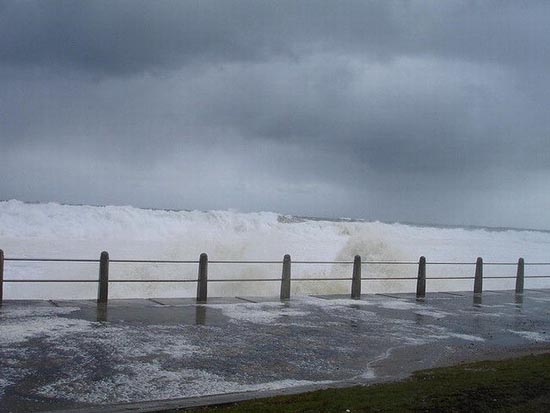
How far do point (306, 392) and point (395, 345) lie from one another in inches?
180

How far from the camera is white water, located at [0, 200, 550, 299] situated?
25266mm

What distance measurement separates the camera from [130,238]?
4341 cm

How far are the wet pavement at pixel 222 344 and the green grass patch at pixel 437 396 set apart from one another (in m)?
0.95

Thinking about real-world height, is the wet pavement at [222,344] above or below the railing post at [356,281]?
below

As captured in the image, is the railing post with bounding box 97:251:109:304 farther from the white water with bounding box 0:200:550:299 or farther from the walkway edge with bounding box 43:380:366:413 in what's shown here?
the white water with bounding box 0:200:550:299

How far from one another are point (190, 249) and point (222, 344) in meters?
28.8

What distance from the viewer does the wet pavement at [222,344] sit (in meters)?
7.89

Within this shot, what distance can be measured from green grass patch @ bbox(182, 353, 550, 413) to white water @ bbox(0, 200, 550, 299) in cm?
1680

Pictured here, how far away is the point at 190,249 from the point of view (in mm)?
39250

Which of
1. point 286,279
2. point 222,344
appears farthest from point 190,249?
point 222,344

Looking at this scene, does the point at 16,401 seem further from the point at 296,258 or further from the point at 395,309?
the point at 296,258

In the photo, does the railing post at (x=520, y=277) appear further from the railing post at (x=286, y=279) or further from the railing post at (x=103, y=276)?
the railing post at (x=103, y=276)

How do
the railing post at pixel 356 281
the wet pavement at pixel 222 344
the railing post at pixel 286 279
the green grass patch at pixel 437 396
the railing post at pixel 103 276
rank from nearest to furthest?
the green grass patch at pixel 437 396
the wet pavement at pixel 222 344
the railing post at pixel 103 276
the railing post at pixel 286 279
the railing post at pixel 356 281

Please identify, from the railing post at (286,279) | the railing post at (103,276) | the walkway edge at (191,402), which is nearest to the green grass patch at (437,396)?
the walkway edge at (191,402)
